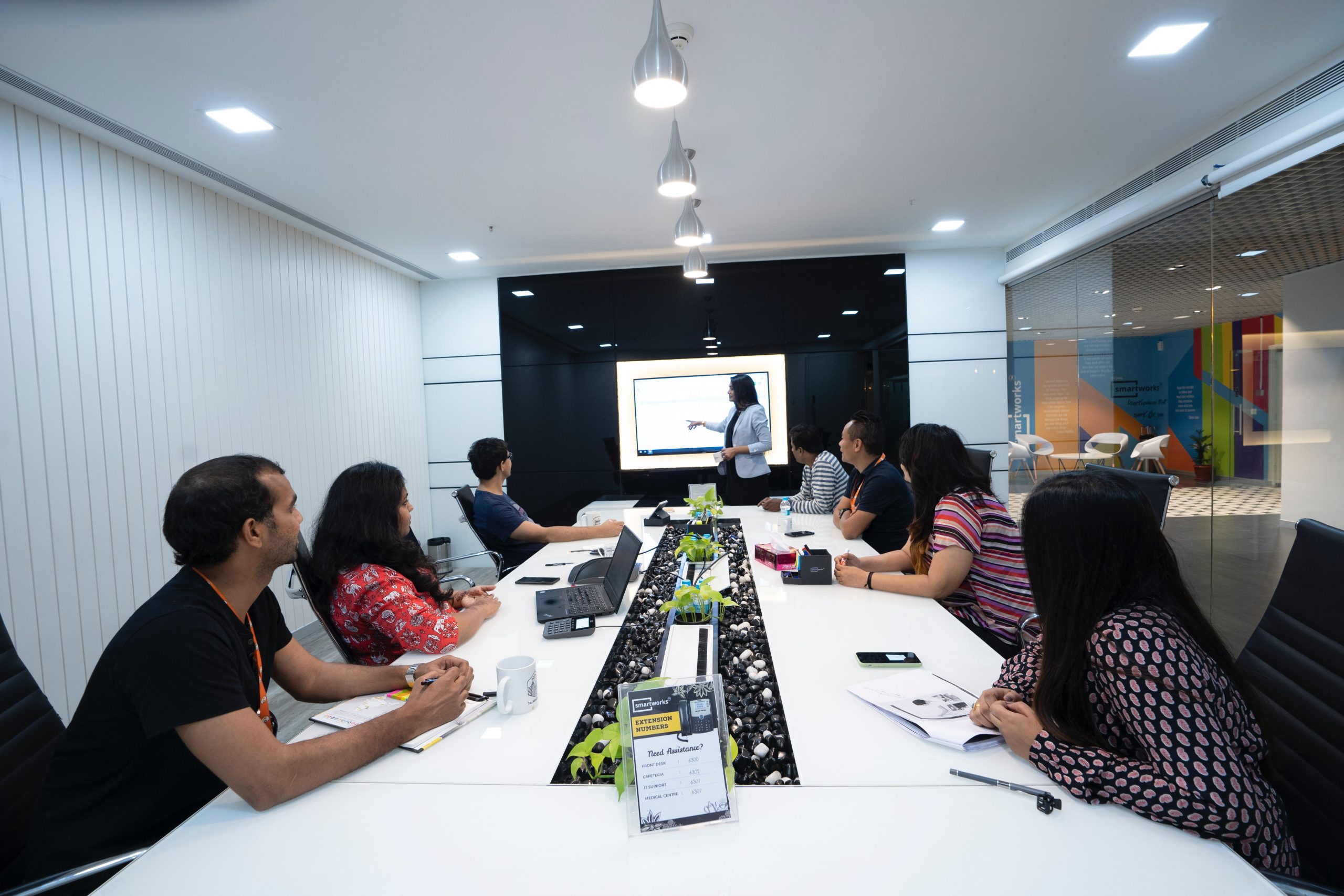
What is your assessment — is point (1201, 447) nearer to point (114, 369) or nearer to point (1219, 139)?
point (1219, 139)

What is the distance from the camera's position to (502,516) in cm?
326

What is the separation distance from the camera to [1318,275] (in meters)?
2.75

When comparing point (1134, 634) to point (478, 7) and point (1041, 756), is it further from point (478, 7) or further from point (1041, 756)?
point (478, 7)

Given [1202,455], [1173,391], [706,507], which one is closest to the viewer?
[706,507]

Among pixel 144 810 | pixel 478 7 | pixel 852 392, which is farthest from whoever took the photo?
pixel 852 392

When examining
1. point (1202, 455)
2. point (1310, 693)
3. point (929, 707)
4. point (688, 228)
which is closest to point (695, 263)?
point (688, 228)

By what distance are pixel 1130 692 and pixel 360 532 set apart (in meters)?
1.82

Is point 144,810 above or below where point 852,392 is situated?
below

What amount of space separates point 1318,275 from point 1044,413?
85.1 inches

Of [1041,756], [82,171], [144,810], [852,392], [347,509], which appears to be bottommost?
[144,810]

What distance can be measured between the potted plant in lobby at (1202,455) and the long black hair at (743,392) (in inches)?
113

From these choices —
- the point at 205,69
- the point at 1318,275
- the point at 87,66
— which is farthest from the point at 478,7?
the point at 1318,275

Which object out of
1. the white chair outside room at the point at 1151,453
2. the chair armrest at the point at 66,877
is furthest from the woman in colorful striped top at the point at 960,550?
the white chair outside room at the point at 1151,453

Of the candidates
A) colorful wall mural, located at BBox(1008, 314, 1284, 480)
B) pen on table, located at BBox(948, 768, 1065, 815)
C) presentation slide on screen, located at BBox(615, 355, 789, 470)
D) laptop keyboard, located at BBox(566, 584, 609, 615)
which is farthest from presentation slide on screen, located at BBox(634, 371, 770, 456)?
pen on table, located at BBox(948, 768, 1065, 815)
